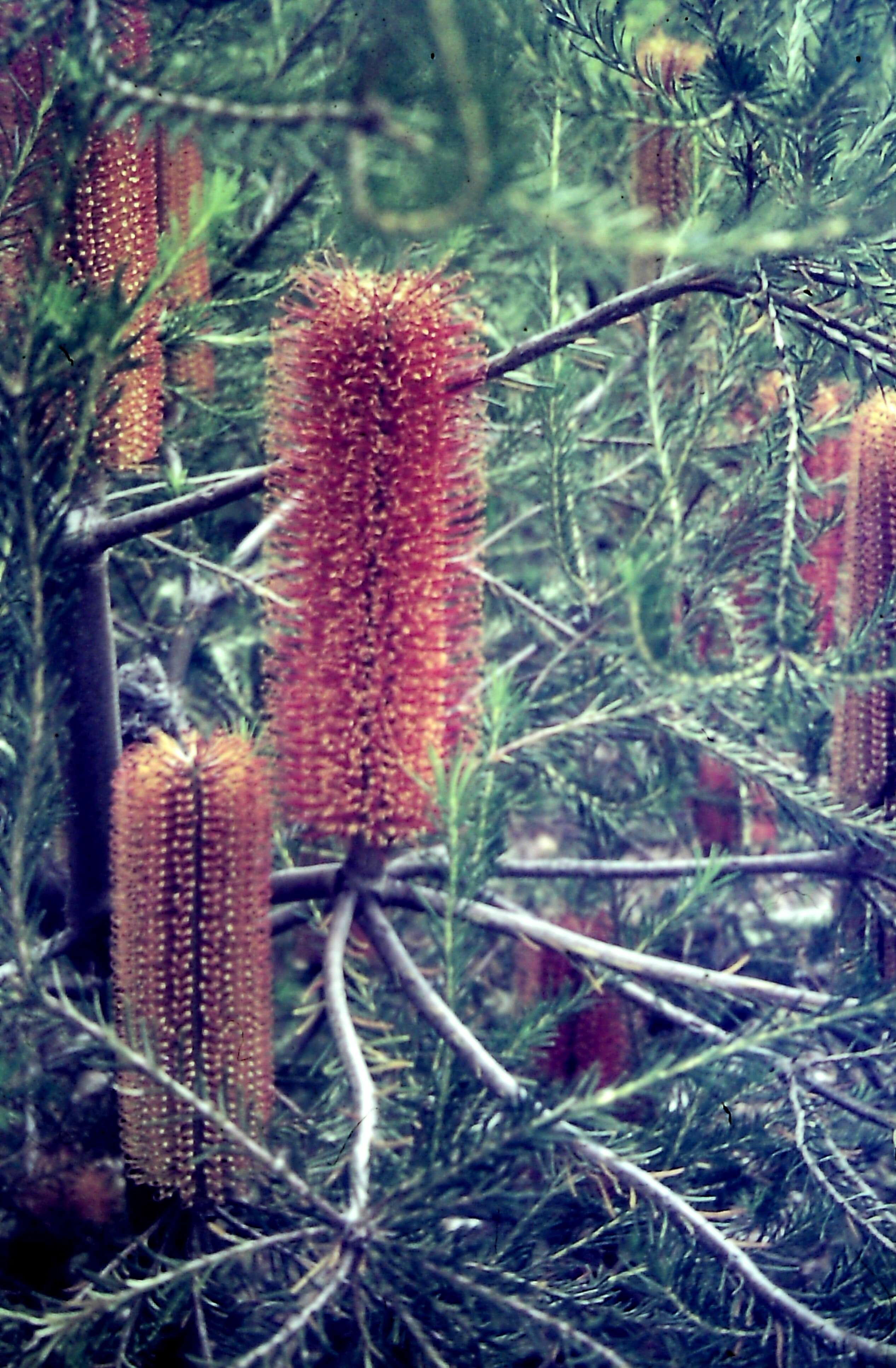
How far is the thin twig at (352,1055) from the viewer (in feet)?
2.12

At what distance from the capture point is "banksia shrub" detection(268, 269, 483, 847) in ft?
2.48

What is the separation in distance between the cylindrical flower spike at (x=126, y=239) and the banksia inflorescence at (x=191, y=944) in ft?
0.76

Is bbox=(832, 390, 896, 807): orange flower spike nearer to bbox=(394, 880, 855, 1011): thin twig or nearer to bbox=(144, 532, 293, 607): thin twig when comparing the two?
bbox=(394, 880, 855, 1011): thin twig

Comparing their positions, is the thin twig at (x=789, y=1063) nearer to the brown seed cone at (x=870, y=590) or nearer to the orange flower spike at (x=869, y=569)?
the brown seed cone at (x=870, y=590)

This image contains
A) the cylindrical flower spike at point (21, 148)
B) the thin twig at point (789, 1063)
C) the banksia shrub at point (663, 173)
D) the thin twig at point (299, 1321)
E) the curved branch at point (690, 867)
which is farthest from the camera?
the banksia shrub at point (663, 173)

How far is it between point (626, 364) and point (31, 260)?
0.96m

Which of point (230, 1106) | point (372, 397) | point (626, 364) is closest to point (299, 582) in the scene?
point (372, 397)

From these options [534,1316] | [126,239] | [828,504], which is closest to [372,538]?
[126,239]

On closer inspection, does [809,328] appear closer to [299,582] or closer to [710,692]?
[710,692]

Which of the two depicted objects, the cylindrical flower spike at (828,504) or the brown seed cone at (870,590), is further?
the cylindrical flower spike at (828,504)

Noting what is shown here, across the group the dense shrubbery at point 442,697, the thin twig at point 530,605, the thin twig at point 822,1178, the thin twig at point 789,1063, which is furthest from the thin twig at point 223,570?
the thin twig at point 822,1178

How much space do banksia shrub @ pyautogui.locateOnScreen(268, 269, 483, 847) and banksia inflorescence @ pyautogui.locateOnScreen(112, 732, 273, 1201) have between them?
7 cm

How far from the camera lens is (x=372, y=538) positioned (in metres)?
0.76

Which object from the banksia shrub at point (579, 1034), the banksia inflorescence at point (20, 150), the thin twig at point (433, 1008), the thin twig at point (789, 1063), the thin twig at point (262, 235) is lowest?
the banksia shrub at point (579, 1034)
